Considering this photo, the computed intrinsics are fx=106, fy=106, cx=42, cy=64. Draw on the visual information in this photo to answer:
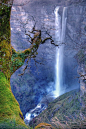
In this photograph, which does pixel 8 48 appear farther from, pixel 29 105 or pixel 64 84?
pixel 64 84

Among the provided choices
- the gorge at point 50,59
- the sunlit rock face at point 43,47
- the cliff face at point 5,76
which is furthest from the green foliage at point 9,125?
the sunlit rock face at point 43,47

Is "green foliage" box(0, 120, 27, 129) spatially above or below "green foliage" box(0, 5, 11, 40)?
below

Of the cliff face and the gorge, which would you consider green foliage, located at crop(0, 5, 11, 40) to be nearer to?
the cliff face

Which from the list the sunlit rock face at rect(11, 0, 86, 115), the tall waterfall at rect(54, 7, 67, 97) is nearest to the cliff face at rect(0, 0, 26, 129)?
the sunlit rock face at rect(11, 0, 86, 115)

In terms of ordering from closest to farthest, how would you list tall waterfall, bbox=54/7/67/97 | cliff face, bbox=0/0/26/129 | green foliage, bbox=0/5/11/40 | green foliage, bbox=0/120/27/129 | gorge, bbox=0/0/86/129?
green foliage, bbox=0/120/27/129 < cliff face, bbox=0/0/26/129 < green foliage, bbox=0/5/11/40 < gorge, bbox=0/0/86/129 < tall waterfall, bbox=54/7/67/97

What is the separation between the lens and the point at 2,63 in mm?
2020

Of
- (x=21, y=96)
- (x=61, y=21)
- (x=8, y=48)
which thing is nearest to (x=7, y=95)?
(x=8, y=48)

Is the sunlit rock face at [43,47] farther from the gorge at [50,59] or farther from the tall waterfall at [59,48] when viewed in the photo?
the tall waterfall at [59,48]

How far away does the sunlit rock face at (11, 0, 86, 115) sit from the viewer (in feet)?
32.9

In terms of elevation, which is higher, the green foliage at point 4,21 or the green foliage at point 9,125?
the green foliage at point 4,21

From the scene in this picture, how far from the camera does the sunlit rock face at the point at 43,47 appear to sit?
32.9 ft

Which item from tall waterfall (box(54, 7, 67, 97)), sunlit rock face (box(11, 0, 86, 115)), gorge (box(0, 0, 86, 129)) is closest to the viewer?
gorge (box(0, 0, 86, 129))

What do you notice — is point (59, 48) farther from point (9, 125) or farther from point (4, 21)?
point (9, 125)

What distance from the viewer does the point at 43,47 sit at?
12883 millimetres
